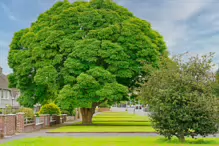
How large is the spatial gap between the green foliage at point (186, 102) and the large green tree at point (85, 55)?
1201cm

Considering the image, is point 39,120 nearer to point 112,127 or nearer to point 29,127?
point 29,127

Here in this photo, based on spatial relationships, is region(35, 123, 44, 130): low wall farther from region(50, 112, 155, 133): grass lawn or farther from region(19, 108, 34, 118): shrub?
region(50, 112, 155, 133): grass lawn

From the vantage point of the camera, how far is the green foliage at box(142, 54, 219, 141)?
17.5 metres

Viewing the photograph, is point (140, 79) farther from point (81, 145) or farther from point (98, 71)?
point (81, 145)

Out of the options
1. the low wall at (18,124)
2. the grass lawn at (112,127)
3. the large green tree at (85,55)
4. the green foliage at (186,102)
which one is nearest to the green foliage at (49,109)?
the large green tree at (85,55)

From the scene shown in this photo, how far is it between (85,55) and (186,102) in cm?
1536

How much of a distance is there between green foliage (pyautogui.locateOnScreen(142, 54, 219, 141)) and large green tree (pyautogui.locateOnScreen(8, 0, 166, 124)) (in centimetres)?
1201

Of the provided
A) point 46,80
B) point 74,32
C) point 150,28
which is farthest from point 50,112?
point 150,28

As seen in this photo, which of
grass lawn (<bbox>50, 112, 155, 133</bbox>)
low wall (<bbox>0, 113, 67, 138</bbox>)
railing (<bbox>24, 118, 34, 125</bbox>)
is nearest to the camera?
low wall (<bbox>0, 113, 67, 138</bbox>)

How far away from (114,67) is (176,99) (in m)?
14.7

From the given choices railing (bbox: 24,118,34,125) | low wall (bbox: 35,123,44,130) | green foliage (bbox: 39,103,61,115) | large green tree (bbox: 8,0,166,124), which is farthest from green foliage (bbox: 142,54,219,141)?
green foliage (bbox: 39,103,61,115)

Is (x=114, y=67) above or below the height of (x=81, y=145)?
above

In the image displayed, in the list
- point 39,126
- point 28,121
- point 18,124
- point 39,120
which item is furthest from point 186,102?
point 39,120

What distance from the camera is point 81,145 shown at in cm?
1675
